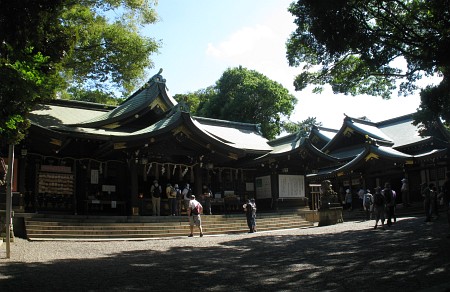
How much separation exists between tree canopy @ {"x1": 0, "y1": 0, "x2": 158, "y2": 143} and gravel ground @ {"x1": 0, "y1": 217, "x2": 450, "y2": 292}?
2.95 meters

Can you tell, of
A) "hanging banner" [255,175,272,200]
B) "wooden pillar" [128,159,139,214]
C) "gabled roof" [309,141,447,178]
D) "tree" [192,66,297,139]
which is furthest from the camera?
"tree" [192,66,297,139]

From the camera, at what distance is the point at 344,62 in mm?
15461

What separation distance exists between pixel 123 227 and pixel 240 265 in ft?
27.8

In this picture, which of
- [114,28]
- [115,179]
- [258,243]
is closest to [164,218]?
[115,179]

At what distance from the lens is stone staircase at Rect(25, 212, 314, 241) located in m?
15.0

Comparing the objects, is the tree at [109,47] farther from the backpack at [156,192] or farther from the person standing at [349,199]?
the person standing at [349,199]

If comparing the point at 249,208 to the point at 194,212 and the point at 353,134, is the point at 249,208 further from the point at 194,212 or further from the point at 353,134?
the point at 353,134

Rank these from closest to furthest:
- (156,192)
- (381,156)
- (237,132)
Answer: (156,192) → (381,156) → (237,132)

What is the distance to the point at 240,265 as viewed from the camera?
31.1 feet

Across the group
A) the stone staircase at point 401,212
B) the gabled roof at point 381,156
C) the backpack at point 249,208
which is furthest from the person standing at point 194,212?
the gabled roof at point 381,156

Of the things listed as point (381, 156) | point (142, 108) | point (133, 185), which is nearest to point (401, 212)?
point (381, 156)

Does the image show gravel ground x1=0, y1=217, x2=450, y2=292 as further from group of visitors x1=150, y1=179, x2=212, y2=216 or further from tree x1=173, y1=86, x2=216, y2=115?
tree x1=173, y1=86, x2=216, y2=115

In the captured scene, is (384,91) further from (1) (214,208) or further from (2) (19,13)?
(2) (19,13)

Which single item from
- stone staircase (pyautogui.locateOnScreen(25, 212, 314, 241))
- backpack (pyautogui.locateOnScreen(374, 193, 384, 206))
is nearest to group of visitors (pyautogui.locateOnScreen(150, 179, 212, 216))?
stone staircase (pyautogui.locateOnScreen(25, 212, 314, 241))
